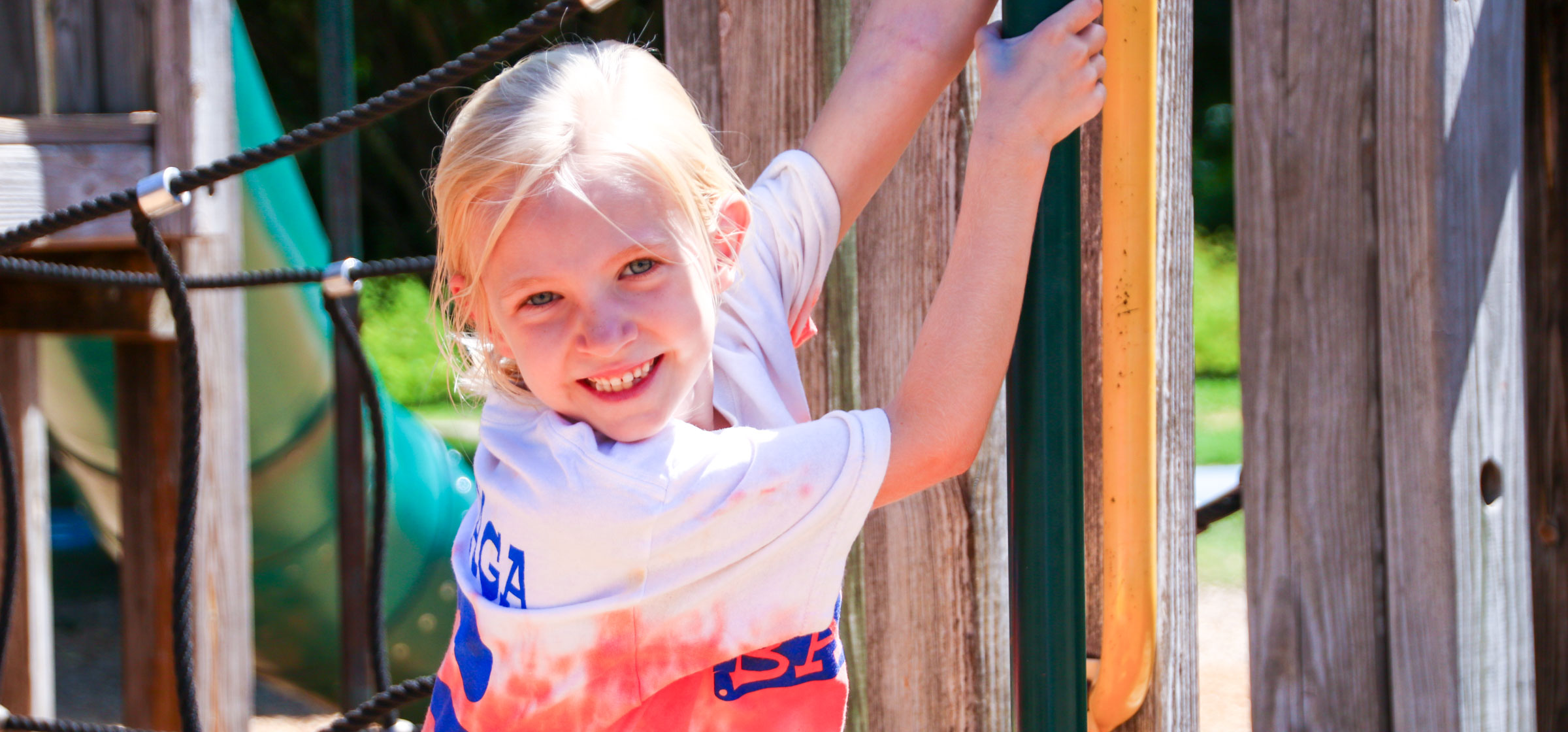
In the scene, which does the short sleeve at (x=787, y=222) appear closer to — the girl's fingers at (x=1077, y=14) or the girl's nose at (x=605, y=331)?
the girl's nose at (x=605, y=331)

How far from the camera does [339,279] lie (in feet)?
4.73

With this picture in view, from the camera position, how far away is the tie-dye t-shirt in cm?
83

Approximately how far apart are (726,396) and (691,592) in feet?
0.68

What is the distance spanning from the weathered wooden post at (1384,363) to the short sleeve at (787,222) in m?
0.39

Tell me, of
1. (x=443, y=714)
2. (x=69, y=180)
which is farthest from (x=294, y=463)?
(x=443, y=714)

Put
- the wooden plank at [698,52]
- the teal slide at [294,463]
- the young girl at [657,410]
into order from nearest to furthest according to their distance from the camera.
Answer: the young girl at [657,410], the wooden plank at [698,52], the teal slide at [294,463]

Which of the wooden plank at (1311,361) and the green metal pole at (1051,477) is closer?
the green metal pole at (1051,477)

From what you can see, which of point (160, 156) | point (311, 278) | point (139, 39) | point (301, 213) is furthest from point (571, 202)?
point (301, 213)

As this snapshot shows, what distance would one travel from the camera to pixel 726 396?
1021mm

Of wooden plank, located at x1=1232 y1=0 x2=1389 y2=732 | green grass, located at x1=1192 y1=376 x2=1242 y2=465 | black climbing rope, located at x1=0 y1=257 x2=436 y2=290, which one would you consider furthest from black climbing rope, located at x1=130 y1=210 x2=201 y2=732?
green grass, located at x1=1192 y1=376 x2=1242 y2=465

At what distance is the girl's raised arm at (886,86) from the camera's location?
3.17ft

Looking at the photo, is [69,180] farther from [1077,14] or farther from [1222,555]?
[1222,555]

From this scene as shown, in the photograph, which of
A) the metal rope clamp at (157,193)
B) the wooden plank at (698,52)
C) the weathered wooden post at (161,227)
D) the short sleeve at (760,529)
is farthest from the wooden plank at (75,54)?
the short sleeve at (760,529)

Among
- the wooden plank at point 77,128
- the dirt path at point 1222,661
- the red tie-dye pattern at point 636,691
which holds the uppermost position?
the wooden plank at point 77,128
